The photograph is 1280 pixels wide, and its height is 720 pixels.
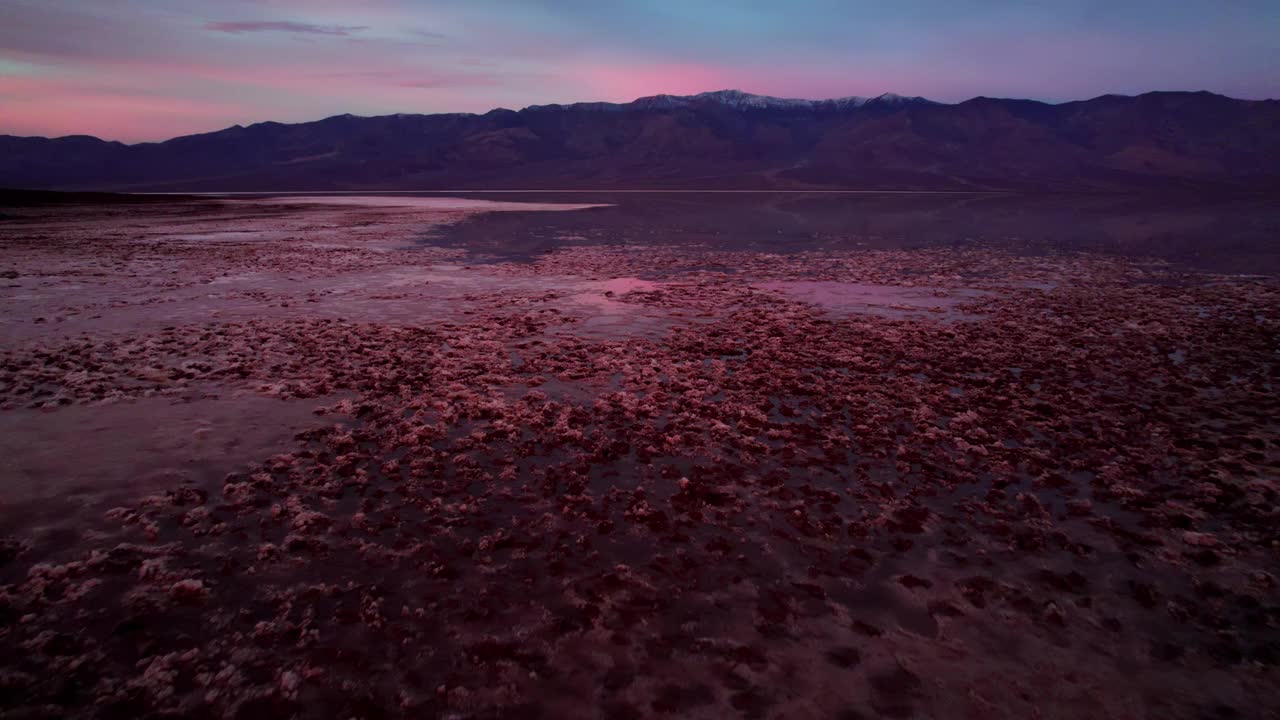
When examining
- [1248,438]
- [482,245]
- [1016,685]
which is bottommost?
[1016,685]

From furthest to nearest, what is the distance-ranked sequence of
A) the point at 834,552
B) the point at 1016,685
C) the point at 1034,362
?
the point at 1034,362
the point at 834,552
the point at 1016,685

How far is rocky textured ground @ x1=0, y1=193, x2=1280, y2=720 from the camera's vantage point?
4.26 metres

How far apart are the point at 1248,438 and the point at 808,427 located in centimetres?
550

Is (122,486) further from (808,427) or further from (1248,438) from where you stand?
(1248,438)

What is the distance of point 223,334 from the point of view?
13.0 metres

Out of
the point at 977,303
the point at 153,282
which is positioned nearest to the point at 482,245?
the point at 153,282

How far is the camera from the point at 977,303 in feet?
56.3

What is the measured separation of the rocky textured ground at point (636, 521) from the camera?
426 centimetres

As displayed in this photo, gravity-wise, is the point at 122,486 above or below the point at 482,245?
below

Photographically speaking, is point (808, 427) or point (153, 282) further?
point (153, 282)

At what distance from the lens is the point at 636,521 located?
6.27m

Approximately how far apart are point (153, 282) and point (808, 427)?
66.3 feet

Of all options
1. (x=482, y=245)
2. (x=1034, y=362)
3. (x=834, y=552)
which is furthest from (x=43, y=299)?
(x=1034, y=362)

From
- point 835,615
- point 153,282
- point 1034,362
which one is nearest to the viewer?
point 835,615
